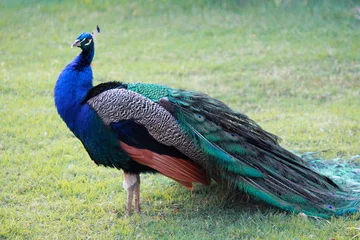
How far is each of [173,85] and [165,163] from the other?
348 centimetres

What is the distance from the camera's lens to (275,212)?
3924mm

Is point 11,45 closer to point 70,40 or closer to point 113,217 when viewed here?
point 70,40

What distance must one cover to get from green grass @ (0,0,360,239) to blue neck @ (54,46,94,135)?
0.71 metres

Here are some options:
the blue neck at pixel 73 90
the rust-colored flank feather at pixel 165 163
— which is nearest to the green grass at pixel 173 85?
the rust-colored flank feather at pixel 165 163

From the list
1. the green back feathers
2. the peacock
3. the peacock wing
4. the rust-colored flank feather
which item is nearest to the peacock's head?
the peacock

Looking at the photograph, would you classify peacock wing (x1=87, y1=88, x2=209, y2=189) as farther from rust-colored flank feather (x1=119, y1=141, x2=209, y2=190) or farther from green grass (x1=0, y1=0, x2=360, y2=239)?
green grass (x1=0, y1=0, x2=360, y2=239)

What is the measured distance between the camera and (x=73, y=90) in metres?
4.04

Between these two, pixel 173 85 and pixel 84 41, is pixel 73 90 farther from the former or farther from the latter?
pixel 173 85

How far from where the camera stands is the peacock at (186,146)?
151 inches

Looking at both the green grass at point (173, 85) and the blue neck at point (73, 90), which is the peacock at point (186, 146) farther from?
the green grass at point (173, 85)

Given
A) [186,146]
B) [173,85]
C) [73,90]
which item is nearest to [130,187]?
→ [186,146]

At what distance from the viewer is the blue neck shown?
13.1 feet

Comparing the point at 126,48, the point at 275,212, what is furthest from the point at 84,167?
the point at 126,48

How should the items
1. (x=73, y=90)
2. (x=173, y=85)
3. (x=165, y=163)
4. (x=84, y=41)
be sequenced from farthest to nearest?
1. (x=173, y=85)
2. (x=84, y=41)
3. (x=73, y=90)
4. (x=165, y=163)
